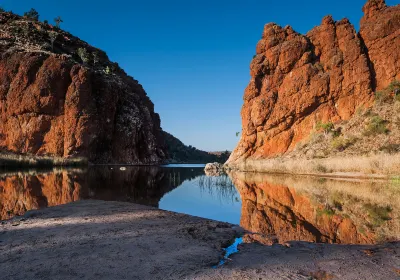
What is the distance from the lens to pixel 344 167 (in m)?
30.7

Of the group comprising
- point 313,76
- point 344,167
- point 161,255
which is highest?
point 313,76

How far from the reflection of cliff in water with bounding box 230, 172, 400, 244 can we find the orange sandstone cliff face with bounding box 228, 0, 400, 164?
3681cm

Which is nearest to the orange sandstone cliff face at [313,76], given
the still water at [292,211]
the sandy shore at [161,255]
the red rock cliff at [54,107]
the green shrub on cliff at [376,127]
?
the green shrub on cliff at [376,127]

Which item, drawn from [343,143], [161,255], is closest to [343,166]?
[343,143]

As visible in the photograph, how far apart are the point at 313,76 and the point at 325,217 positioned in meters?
47.1

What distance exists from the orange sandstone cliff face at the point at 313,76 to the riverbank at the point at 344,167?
43.4 feet

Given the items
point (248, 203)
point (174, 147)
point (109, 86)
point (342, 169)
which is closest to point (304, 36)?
point (342, 169)

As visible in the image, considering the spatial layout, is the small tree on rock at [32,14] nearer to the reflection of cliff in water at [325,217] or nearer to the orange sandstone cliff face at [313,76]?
the orange sandstone cliff face at [313,76]

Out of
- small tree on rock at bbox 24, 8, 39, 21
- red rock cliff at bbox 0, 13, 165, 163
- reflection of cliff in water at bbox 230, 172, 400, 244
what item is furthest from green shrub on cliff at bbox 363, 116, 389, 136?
small tree on rock at bbox 24, 8, 39, 21

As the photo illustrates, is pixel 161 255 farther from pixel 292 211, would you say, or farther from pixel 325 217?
pixel 292 211

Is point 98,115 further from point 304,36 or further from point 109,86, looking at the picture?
point 304,36

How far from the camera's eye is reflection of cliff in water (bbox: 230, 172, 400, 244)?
840 cm

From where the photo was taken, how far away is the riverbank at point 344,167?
25.4 meters

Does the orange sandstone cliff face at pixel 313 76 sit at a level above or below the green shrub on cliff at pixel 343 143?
above
